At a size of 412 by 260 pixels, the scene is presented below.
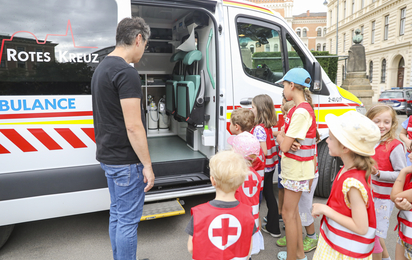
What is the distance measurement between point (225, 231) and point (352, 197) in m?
0.71

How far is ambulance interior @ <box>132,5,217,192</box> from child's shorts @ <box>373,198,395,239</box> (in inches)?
69.0

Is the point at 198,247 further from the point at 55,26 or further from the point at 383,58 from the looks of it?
the point at 383,58

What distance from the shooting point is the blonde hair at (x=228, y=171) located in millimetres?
1547

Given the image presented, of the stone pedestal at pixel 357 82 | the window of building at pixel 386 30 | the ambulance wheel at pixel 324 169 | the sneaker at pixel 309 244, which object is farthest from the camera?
the window of building at pixel 386 30

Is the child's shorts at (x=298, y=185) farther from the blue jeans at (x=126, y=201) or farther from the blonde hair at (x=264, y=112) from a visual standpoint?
the blue jeans at (x=126, y=201)

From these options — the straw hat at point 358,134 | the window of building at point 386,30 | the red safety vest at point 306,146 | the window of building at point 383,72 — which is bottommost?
the red safety vest at point 306,146

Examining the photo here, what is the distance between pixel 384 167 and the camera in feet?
7.72

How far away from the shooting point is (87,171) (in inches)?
108

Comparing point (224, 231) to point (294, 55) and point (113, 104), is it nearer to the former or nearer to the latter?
point (113, 104)

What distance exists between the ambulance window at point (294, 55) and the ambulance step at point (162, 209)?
7.34 ft

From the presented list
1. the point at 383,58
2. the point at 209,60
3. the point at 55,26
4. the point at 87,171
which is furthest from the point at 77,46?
the point at 383,58

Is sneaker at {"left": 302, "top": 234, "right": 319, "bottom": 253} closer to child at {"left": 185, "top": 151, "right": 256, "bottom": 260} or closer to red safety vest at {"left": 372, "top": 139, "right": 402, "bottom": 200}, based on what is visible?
red safety vest at {"left": 372, "top": 139, "right": 402, "bottom": 200}

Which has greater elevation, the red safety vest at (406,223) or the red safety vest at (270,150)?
the red safety vest at (270,150)

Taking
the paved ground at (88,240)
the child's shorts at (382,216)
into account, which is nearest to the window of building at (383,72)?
the paved ground at (88,240)
